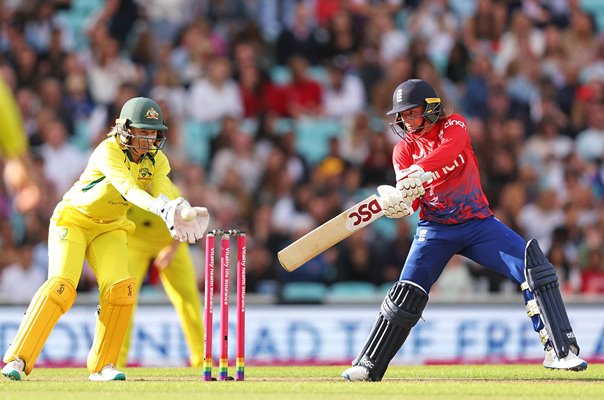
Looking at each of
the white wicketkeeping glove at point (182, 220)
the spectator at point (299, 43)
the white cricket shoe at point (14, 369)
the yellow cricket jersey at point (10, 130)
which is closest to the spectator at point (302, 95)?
the spectator at point (299, 43)

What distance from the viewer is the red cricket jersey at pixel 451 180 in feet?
28.3

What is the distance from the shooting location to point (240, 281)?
8.29 metres

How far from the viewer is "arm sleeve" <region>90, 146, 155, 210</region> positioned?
8.18 m

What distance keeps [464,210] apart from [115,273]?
7.75 ft

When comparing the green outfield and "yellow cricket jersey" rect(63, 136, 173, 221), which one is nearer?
the green outfield

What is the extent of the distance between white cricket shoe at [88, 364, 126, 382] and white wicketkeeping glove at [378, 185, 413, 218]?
2090mm

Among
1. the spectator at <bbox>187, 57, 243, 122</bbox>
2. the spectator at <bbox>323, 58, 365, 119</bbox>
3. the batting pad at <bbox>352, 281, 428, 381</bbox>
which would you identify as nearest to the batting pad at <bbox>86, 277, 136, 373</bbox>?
the batting pad at <bbox>352, 281, 428, 381</bbox>

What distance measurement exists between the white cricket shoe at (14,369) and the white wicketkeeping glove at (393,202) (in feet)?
8.47

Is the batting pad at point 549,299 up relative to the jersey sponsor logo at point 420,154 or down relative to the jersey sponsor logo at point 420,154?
down

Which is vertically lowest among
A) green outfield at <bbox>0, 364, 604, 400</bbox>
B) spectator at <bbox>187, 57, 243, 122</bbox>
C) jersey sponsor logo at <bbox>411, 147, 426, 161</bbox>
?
green outfield at <bbox>0, 364, 604, 400</bbox>

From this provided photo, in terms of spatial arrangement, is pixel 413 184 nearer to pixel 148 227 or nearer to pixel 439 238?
pixel 439 238

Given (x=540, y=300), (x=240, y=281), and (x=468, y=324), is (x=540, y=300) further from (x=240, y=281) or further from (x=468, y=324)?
(x=468, y=324)

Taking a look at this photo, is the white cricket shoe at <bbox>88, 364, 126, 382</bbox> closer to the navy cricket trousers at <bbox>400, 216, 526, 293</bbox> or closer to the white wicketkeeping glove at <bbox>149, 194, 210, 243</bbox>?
the white wicketkeeping glove at <bbox>149, 194, 210, 243</bbox>

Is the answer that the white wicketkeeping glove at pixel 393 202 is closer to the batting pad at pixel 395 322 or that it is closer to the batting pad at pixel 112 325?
the batting pad at pixel 395 322
